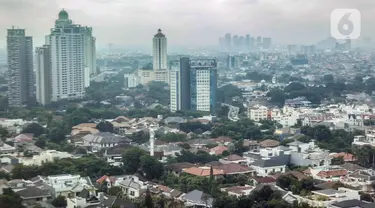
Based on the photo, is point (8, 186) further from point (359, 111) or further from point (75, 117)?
point (359, 111)

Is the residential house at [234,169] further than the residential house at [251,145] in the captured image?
No

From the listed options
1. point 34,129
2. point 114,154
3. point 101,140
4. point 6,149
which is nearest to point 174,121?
point 34,129

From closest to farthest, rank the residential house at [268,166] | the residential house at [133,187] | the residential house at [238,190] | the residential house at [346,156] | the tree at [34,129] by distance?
the residential house at [238,190]
the residential house at [133,187]
the residential house at [268,166]
the residential house at [346,156]
the tree at [34,129]

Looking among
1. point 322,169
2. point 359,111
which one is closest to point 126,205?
point 322,169

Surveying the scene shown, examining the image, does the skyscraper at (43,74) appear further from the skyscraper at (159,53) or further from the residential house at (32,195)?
the residential house at (32,195)

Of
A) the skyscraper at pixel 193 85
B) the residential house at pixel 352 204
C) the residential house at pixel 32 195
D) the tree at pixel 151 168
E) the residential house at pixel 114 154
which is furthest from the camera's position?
the skyscraper at pixel 193 85

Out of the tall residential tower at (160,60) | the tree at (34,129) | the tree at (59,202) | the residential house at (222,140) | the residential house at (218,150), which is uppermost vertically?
the tall residential tower at (160,60)

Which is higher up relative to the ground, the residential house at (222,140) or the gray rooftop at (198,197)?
the residential house at (222,140)

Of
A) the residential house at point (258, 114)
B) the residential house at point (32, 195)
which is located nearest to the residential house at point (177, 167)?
the residential house at point (32, 195)
